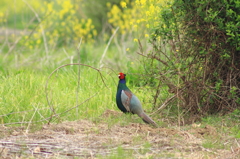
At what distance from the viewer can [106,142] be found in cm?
402

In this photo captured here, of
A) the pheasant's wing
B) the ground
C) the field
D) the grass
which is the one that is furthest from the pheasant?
the ground

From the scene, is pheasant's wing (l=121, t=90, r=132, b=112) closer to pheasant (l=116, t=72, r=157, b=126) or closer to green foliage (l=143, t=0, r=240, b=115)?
pheasant (l=116, t=72, r=157, b=126)

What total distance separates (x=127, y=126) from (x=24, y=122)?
3.51 ft

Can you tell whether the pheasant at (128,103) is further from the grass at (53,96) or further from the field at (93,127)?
the grass at (53,96)

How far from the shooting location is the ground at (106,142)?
145 inches

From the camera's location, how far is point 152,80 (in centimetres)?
552

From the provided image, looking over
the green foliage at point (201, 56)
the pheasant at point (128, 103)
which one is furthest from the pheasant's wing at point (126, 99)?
the green foliage at point (201, 56)

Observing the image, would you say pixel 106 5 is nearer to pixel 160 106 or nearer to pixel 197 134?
pixel 160 106

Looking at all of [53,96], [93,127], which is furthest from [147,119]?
[53,96]

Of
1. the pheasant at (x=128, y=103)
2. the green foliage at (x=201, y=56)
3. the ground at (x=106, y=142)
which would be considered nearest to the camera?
the ground at (x=106, y=142)

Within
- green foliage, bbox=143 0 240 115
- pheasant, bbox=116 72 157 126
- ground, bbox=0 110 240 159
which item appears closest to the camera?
ground, bbox=0 110 240 159

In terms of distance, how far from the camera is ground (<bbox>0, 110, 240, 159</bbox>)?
12.1ft

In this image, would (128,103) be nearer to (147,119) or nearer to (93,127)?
(147,119)

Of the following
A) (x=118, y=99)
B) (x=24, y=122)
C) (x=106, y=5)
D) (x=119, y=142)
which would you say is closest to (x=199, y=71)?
(x=118, y=99)
